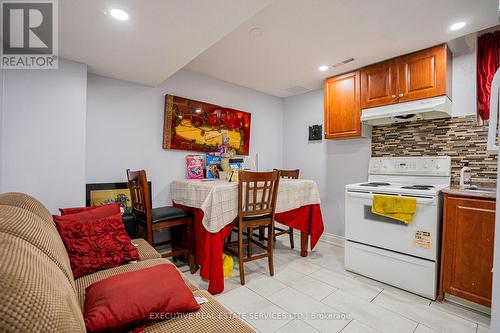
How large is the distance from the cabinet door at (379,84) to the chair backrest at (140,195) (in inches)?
101

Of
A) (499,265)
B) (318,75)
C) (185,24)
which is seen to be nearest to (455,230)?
(499,265)

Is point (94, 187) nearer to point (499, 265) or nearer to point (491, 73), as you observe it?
point (499, 265)

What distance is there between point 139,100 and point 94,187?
42.2 inches

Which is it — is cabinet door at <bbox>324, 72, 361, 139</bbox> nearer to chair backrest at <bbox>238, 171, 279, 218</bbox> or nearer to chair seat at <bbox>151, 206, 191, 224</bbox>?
chair backrest at <bbox>238, 171, 279, 218</bbox>

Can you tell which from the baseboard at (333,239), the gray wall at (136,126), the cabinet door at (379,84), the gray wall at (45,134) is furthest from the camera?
the baseboard at (333,239)

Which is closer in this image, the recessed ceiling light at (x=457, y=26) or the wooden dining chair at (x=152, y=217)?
the recessed ceiling light at (x=457, y=26)

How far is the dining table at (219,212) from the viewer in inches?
77.6

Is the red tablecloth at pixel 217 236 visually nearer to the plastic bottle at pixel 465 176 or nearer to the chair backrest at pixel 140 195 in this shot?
the chair backrest at pixel 140 195

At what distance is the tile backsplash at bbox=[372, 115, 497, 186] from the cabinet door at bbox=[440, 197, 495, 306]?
25.7 inches

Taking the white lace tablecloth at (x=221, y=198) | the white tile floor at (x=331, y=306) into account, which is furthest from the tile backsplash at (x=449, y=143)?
the white tile floor at (x=331, y=306)

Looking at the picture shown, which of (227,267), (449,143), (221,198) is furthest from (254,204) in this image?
(449,143)

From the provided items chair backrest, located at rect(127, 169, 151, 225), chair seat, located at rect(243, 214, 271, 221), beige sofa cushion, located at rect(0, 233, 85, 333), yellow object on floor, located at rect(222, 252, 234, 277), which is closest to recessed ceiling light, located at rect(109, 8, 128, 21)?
chair backrest, located at rect(127, 169, 151, 225)

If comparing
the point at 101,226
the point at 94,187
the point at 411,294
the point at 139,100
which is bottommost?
the point at 411,294

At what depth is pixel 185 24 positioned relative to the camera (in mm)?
1600
